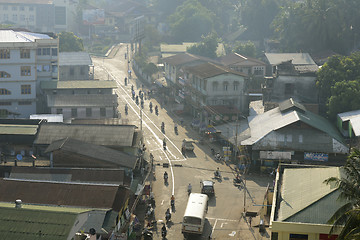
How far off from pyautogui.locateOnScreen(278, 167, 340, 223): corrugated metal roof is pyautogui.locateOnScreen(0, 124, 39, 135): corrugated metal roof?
29229mm

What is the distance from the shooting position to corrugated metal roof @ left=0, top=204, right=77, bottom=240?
129 ft

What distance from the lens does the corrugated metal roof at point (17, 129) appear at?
6575cm

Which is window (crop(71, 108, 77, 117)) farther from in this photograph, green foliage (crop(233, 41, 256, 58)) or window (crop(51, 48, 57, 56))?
green foliage (crop(233, 41, 256, 58))

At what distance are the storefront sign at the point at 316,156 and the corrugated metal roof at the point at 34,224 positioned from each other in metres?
34.9

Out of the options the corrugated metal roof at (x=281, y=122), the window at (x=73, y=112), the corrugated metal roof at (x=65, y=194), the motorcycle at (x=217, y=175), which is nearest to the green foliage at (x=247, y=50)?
the corrugated metal roof at (x=281, y=122)

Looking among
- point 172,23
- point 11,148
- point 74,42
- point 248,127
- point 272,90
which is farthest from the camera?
point 172,23

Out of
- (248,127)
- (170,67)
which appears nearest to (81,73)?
(170,67)

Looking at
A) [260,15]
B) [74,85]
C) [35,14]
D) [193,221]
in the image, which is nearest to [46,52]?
[74,85]

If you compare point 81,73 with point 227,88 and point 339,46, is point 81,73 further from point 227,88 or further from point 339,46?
point 339,46

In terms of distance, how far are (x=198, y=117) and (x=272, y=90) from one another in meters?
12.1

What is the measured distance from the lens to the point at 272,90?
9150 cm

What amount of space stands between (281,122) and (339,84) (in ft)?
47.2

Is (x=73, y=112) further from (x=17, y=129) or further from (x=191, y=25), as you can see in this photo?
(x=191, y=25)

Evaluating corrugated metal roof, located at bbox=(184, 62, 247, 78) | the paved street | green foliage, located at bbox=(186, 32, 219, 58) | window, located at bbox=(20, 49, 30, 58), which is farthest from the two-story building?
green foliage, located at bbox=(186, 32, 219, 58)
